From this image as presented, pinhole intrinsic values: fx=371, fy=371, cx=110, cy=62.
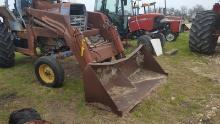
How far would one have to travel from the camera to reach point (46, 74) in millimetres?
6812

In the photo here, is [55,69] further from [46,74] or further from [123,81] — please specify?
[123,81]

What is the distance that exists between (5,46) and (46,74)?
5.80 ft

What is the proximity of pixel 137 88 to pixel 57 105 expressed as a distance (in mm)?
1331

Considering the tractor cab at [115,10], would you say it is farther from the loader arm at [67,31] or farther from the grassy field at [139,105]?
the loader arm at [67,31]

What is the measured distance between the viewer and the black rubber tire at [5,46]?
807 cm

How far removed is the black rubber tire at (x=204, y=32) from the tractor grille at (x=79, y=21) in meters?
3.30

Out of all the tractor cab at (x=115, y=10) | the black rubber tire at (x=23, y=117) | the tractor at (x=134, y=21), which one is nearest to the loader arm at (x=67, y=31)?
the black rubber tire at (x=23, y=117)

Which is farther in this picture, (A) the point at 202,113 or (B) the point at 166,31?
(B) the point at 166,31

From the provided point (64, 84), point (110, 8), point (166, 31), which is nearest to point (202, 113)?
point (64, 84)

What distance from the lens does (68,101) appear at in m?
6.05

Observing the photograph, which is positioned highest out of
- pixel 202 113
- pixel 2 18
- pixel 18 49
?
pixel 2 18

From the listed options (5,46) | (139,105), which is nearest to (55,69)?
(139,105)

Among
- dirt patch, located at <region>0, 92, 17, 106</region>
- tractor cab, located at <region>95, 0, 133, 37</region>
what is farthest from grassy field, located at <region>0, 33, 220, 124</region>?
tractor cab, located at <region>95, 0, 133, 37</region>

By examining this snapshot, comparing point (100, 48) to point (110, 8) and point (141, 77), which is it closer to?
point (141, 77)
